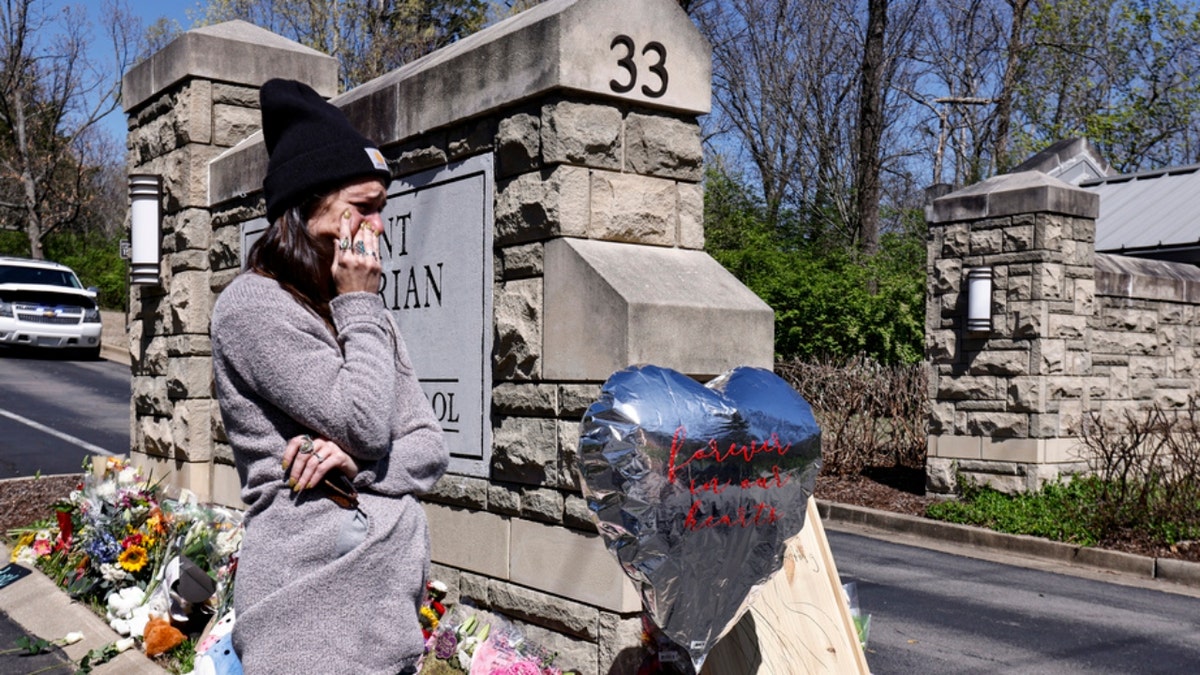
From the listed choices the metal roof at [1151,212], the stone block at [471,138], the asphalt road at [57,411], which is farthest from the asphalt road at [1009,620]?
the metal roof at [1151,212]

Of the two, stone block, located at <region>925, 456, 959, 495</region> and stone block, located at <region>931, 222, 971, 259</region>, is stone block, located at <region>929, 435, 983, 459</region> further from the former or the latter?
stone block, located at <region>931, 222, 971, 259</region>

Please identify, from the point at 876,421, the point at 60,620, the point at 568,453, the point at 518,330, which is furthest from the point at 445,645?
the point at 876,421

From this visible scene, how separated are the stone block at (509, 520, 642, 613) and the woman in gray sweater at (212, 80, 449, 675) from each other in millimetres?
1426

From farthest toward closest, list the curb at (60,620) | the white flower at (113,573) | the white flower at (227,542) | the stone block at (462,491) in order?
the white flower at (113,573) < the white flower at (227,542) < the curb at (60,620) < the stone block at (462,491)

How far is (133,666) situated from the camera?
5172 millimetres

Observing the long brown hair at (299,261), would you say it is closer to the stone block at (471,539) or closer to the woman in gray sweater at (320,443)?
the woman in gray sweater at (320,443)

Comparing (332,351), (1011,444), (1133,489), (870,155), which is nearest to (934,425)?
(1011,444)

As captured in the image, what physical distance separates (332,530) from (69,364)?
20673 millimetres

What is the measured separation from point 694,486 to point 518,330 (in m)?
1.54

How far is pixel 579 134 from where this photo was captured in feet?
13.2

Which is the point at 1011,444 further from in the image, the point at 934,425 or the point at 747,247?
the point at 747,247

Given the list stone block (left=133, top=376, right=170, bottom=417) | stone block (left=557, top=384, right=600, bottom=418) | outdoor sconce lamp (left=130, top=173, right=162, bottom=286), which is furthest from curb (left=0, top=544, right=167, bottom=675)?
stone block (left=557, top=384, right=600, bottom=418)

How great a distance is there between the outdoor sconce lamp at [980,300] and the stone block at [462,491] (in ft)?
24.1

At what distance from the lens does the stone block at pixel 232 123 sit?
7.38m
